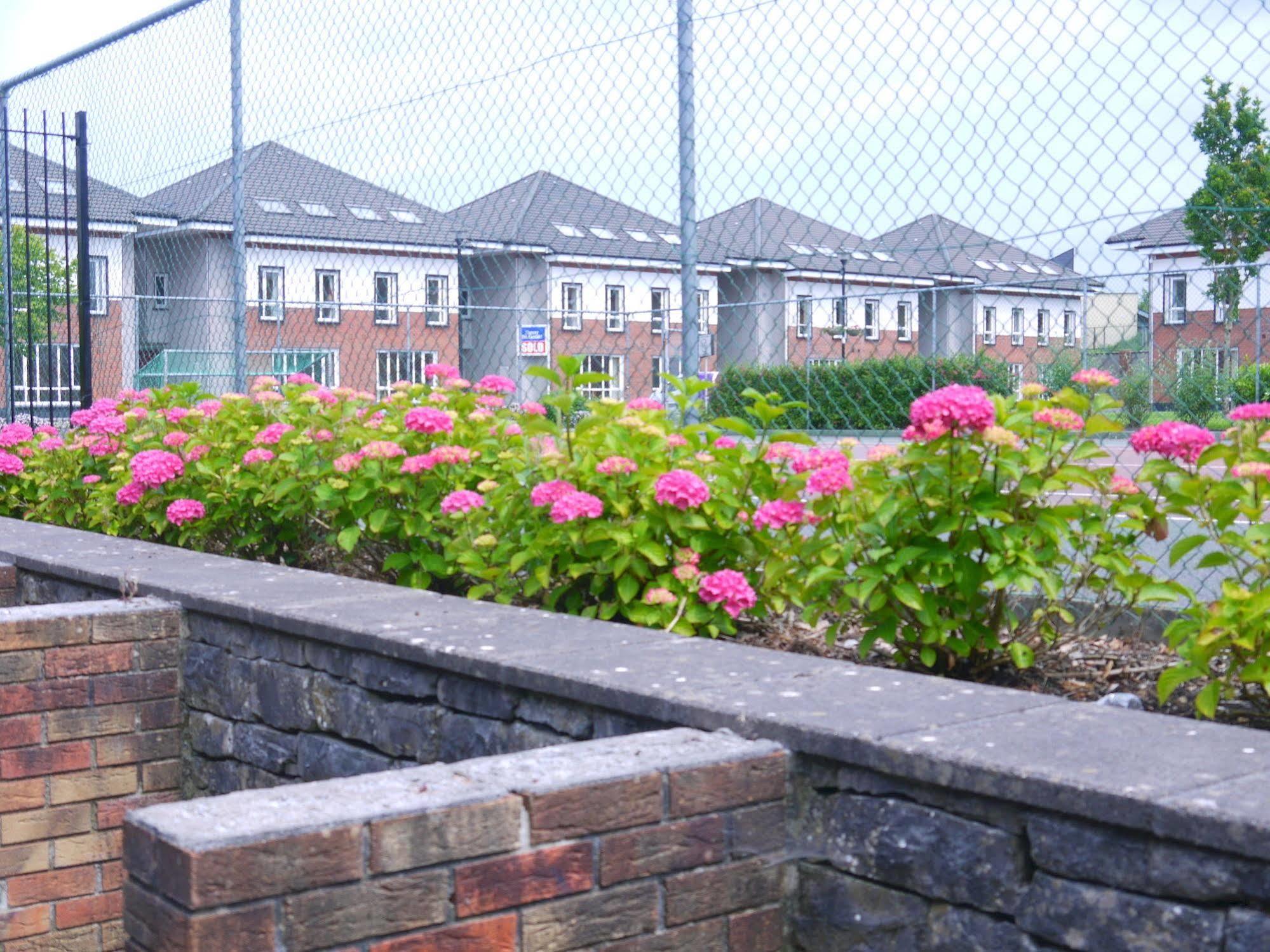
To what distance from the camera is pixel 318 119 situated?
657cm

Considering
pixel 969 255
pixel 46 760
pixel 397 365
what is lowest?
pixel 46 760

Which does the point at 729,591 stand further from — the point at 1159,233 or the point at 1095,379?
the point at 1159,233

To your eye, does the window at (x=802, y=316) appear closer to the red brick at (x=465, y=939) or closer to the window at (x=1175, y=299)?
the window at (x=1175, y=299)

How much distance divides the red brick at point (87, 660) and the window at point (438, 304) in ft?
8.92

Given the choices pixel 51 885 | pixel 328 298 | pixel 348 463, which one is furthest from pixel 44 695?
pixel 328 298

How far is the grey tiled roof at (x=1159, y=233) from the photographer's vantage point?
11.7 ft

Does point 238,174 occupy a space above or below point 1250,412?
above

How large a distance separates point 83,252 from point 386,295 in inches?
69.3

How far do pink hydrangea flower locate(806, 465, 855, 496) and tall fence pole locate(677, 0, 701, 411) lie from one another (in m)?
1.49

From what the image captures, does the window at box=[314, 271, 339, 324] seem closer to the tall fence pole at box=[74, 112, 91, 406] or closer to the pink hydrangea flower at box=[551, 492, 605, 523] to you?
the tall fence pole at box=[74, 112, 91, 406]

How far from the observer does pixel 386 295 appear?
9.03 meters

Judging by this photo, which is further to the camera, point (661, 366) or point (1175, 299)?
point (661, 366)

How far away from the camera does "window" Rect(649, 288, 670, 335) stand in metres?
5.11

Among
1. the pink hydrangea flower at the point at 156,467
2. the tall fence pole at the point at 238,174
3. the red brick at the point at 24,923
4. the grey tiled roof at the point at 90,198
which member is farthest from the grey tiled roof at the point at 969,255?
the grey tiled roof at the point at 90,198
